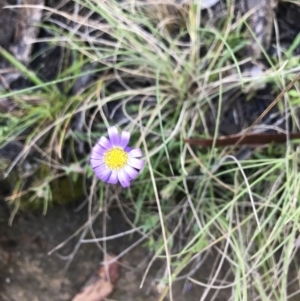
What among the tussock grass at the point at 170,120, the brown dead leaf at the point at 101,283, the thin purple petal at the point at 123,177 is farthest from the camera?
the brown dead leaf at the point at 101,283

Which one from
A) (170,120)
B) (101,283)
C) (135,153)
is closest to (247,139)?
(170,120)

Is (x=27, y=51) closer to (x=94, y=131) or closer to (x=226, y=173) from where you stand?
(x=94, y=131)

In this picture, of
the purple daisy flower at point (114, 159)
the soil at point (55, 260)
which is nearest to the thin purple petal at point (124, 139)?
the purple daisy flower at point (114, 159)

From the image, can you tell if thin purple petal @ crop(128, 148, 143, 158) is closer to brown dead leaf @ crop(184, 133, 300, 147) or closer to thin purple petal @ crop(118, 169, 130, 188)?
thin purple petal @ crop(118, 169, 130, 188)

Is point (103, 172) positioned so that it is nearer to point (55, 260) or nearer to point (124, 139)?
point (124, 139)

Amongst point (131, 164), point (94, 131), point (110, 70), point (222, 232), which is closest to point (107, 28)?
point (110, 70)

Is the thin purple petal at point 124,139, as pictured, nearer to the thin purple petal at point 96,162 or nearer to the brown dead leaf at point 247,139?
the thin purple petal at point 96,162
